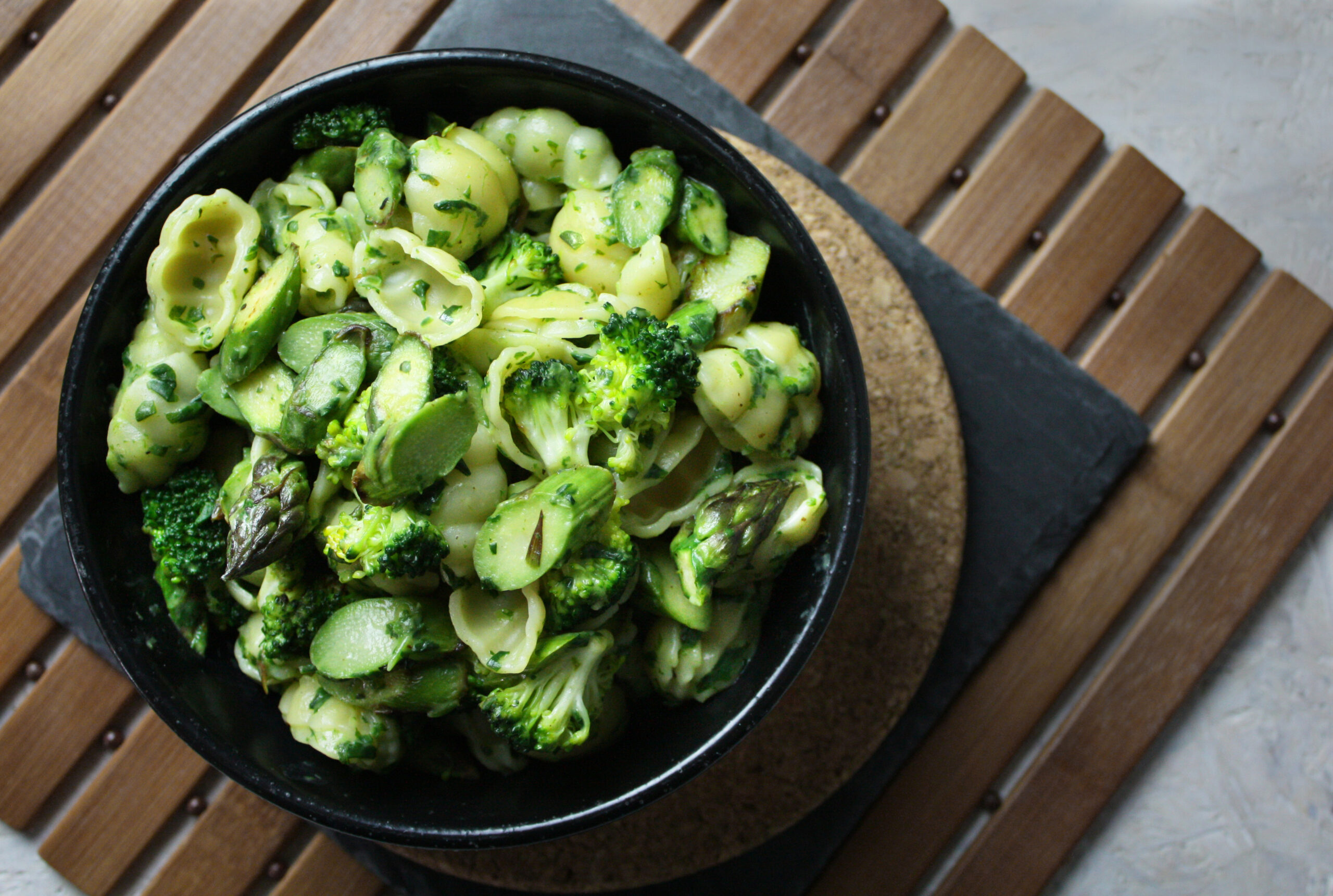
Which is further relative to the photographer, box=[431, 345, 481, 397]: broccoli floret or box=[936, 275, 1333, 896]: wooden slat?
box=[936, 275, 1333, 896]: wooden slat

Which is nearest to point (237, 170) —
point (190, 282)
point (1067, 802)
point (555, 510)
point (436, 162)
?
point (190, 282)

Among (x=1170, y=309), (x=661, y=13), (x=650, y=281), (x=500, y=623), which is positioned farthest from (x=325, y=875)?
(x=1170, y=309)

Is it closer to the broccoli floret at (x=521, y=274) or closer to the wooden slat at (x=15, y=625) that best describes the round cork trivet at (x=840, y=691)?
the broccoli floret at (x=521, y=274)

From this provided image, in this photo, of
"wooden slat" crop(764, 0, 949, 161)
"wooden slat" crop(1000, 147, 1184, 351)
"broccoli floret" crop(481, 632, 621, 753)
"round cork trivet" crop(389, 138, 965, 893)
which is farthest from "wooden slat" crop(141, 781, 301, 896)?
"wooden slat" crop(1000, 147, 1184, 351)

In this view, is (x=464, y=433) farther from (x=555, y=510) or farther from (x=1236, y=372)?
(x=1236, y=372)

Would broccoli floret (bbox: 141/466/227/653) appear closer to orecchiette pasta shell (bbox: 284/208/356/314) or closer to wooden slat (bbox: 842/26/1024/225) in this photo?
orecchiette pasta shell (bbox: 284/208/356/314)

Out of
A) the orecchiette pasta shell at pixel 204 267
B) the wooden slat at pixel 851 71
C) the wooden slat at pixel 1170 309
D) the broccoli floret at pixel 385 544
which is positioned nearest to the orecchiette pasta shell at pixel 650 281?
the broccoli floret at pixel 385 544
